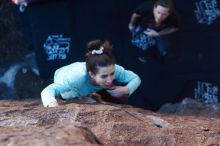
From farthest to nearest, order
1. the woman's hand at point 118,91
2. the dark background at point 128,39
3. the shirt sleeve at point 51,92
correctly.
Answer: the dark background at point 128,39, the woman's hand at point 118,91, the shirt sleeve at point 51,92

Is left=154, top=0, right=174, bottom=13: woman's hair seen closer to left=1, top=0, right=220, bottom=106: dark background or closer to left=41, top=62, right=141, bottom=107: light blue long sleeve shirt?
left=1, top=0, right=220, bottom=106: dark background

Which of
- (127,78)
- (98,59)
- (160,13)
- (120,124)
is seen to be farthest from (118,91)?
(160,13)

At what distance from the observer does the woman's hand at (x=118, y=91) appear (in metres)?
3.20

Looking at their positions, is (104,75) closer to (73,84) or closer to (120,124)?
(73,84)

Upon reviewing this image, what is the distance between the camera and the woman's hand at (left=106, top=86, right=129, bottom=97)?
3195 mm

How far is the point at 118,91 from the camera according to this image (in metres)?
3.21

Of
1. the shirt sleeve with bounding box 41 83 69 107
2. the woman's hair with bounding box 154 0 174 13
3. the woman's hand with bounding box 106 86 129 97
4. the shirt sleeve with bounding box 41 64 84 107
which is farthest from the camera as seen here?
the woman's hair with bounding box 154 0 174 13

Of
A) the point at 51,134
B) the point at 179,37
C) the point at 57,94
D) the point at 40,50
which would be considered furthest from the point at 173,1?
the point at 51,134

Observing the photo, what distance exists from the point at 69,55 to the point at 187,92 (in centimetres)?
99

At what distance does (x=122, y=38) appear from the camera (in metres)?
4.45

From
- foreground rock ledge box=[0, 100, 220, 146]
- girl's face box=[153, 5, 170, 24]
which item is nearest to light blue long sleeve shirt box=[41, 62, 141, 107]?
foreground rock ledge box=[0, 100, 220, 146]

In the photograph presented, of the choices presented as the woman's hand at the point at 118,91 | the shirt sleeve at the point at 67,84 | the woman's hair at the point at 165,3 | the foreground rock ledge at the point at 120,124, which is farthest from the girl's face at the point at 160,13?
the foreground rock ledge at the point at 120,124

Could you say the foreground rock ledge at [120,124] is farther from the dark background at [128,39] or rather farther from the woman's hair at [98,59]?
the dark background at [128,39]

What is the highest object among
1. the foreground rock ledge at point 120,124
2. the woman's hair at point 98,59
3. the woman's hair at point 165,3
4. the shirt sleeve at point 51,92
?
the woman's hair at point 165,3
